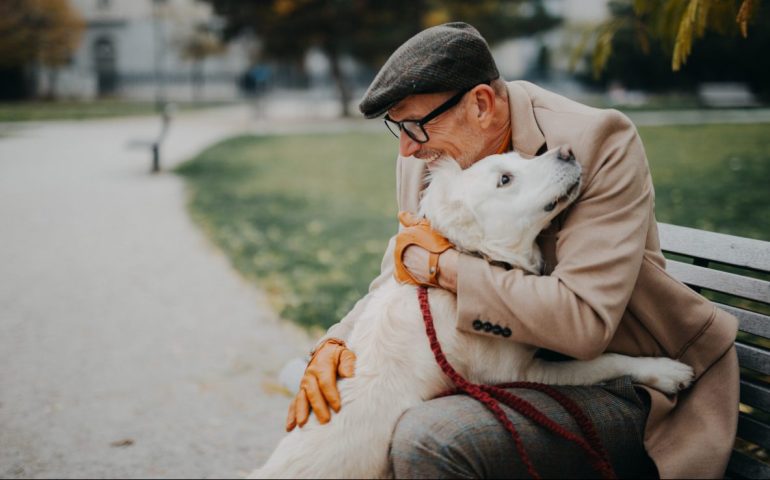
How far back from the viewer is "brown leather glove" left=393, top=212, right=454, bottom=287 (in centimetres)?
246

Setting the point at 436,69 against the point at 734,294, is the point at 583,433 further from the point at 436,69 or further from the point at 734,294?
the point at 436,69

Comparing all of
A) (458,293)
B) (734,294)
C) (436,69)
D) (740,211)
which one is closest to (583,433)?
(458,293)

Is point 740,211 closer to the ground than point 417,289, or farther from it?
closer to the ground

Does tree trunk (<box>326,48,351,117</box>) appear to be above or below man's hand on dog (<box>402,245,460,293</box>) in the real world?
below

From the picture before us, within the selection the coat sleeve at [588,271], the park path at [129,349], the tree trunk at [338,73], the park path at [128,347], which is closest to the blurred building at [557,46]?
the tree trunk at [338,73]

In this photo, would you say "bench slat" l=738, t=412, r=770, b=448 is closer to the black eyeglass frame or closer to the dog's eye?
the dog's eye

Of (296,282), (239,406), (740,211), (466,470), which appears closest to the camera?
(466,470)

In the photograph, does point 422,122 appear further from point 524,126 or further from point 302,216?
point 302,216

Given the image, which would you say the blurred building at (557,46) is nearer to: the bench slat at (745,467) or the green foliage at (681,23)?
the green foliage at (681,23)

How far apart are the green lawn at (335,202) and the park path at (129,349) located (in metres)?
0.44

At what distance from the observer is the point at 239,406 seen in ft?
14.9

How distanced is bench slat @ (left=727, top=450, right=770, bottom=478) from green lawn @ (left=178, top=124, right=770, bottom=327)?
379cm

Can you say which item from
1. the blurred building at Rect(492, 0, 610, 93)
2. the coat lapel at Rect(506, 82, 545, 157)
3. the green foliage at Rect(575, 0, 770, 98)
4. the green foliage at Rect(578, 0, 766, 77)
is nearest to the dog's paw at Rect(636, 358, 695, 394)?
the coat lapel at Rect(506, 82, 545, 157)

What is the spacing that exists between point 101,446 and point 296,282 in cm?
321
